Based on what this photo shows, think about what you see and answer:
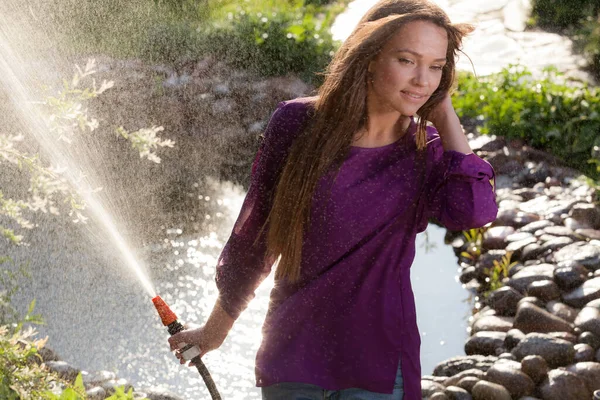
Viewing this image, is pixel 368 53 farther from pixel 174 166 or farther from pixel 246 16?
pixel 246 16

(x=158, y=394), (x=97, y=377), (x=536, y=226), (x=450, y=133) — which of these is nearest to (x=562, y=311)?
(x=536, y=226)

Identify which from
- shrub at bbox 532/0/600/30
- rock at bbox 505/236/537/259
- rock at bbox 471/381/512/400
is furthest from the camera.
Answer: shrub at bbox 532/0/600/30

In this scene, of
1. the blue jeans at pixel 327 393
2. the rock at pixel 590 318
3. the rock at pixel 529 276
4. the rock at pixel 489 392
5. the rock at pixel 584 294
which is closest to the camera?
the blue jeans at pixel 327 393

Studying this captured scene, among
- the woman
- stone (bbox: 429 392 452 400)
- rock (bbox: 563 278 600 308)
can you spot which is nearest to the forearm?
the woman

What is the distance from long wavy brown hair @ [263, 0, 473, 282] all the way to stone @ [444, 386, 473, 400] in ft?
8.62

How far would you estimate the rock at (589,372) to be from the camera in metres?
4.39

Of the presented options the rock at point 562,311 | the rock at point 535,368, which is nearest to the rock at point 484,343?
the rock at point 562,311

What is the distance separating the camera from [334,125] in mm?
2053

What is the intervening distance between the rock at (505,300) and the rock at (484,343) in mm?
367

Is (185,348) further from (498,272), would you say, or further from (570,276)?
(498,272)

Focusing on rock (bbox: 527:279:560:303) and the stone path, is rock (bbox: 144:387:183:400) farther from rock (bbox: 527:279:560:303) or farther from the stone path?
the stone path

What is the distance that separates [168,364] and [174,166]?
3.38 m

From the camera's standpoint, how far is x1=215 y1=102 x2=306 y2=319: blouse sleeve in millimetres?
2086

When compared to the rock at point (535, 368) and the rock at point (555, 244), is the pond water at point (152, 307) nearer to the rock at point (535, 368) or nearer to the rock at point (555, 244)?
the rock at point (555, 244)
